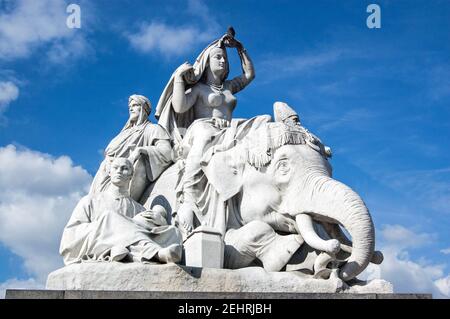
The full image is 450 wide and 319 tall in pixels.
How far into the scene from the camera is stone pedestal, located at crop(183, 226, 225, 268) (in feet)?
26.0

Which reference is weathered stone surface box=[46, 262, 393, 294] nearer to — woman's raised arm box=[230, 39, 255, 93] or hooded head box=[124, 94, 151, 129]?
hooded head box=[124, 94, 151, 129]

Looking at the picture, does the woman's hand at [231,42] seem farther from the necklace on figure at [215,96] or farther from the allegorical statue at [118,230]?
the allegorical statue at [118,230]

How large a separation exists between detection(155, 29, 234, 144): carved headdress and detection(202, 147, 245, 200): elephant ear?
165 cm

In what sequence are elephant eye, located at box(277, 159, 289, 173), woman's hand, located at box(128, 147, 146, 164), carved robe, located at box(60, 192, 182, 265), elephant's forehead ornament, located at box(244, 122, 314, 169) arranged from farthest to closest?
woman's hand, located at box(128, 147, 146, 164) → elephant's forehead ornament, located at box(244, 122, 314, 169) → elephant eye, located at box(277, 159, 289, 173) → carved robe, located at box(60, 192, 182, 265)

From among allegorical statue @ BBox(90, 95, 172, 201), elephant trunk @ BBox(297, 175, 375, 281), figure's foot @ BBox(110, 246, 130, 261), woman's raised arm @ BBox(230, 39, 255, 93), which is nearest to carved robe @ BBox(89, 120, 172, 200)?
allegorical statue @ BBox(90, 95, 172, 201)

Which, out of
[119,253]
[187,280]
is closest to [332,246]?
[187,280]

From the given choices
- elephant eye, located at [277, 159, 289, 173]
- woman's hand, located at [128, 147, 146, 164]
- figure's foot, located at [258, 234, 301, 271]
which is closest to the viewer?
figure's foot, located at [258, 234, 301, 271]

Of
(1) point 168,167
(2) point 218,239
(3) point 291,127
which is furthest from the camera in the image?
(1) point 168,167

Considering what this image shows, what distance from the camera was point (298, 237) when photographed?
327 inches

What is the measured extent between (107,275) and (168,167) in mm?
2715

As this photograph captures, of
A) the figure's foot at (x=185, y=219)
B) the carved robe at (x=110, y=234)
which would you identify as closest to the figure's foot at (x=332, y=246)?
the carved robe at (x=110, y=234)

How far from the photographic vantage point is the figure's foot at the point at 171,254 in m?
7.47
